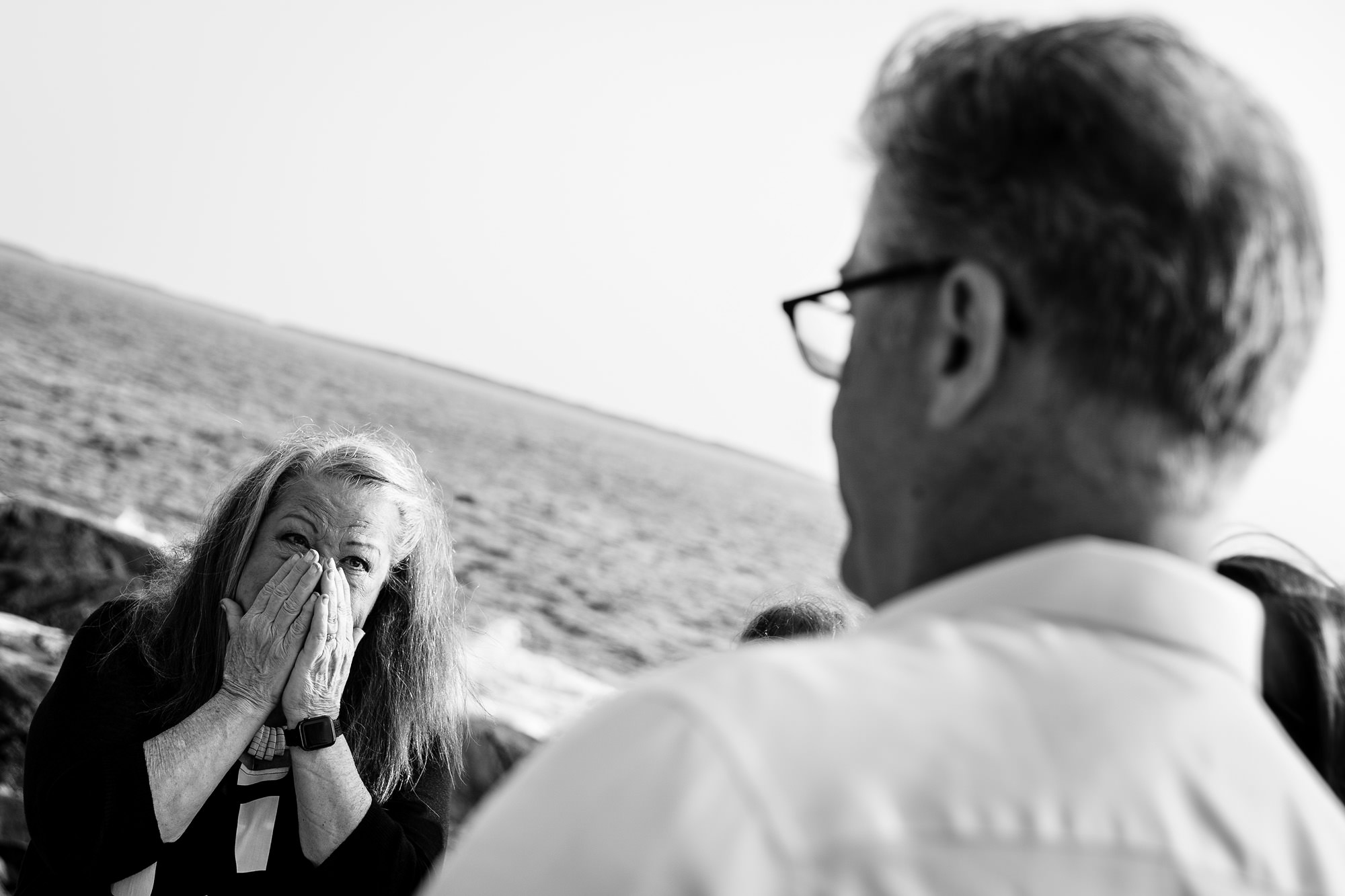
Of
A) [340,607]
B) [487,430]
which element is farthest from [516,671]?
[487,430]

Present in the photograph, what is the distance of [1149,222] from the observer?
0.94 meters

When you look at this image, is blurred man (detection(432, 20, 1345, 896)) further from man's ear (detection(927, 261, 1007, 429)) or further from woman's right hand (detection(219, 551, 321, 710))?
woman's right hand (detection(219, 551, 321, 710))

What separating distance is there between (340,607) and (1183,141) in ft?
9.18

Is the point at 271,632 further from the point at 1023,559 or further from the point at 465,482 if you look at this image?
the point at 465,482

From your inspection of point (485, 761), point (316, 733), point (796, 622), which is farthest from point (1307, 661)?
point (485, 761)

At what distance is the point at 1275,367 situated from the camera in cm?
100

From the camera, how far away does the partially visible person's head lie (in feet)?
3.10

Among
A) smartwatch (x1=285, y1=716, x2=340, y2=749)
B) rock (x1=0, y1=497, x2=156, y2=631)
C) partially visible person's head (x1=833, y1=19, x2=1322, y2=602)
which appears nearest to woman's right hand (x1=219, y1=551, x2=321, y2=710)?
smartwatch (x1=285, y1=716, x2=340, y2=749)

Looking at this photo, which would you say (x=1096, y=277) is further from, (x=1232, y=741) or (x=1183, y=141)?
(x=1232, y=741)

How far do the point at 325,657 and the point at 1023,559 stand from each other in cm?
266

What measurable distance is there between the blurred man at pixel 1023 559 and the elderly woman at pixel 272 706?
2.27 meters

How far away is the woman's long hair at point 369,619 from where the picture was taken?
10.4 feet

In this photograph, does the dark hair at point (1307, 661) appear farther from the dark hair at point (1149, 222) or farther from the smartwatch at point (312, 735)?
the smartwatch at point (312, 735)

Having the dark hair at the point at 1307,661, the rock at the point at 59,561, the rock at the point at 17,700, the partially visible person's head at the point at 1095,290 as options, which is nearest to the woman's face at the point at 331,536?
the rock at the point at 17,700
